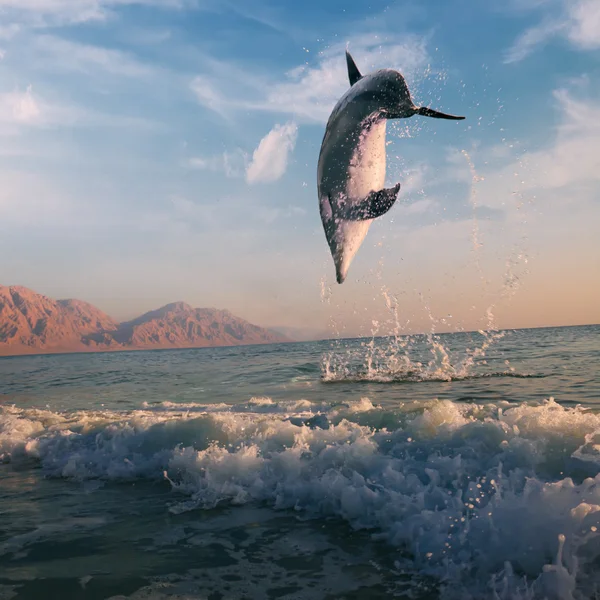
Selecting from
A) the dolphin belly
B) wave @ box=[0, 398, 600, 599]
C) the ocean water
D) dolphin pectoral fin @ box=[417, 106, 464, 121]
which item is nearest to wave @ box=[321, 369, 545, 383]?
the ocean water

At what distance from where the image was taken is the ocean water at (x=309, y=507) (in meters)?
3.75

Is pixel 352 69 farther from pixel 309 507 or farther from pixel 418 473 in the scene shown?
pixel 309 507

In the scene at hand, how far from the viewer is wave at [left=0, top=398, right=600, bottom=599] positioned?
3.79 metres

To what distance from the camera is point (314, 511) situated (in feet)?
17.2

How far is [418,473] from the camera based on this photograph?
558cm

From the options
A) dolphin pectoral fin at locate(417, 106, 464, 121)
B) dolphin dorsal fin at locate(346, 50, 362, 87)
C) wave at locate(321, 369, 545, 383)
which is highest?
dolphin dorsal fin at locate(346, 50, 362, 87)

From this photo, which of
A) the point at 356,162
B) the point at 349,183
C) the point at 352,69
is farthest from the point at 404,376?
the point at 356,162

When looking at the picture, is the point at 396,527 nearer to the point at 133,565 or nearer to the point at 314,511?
the point at 314,511

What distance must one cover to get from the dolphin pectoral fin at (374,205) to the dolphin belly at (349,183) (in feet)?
0.11

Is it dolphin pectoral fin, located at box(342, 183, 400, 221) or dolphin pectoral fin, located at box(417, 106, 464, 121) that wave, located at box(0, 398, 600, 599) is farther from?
dolphin pectoral fin, located at box(417, 106, 464, 121)

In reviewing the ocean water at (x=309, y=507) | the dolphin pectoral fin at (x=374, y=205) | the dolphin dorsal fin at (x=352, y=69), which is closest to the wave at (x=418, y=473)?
the ocean water at (x=309, y=507)

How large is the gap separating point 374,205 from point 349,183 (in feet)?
1.59

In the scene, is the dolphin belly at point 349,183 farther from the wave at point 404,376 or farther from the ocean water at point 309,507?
the wave at point 404,376

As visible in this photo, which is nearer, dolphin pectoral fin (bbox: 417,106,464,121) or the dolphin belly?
dolphin pectoral fin (bbox: 417,106,464,121)
